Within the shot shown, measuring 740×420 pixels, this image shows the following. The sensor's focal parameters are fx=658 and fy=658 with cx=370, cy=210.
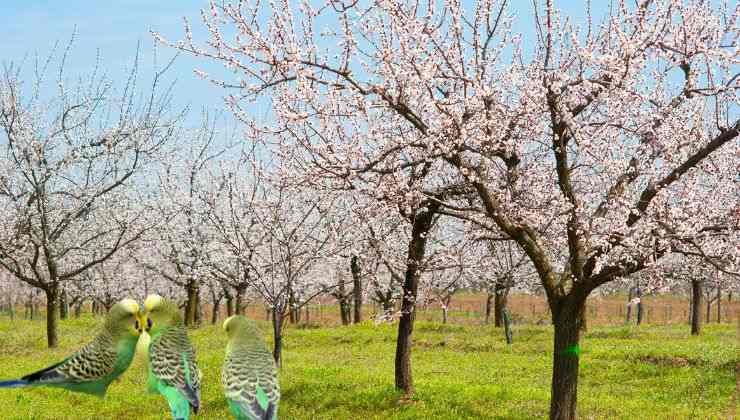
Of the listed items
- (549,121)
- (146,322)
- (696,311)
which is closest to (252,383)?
(146,322)

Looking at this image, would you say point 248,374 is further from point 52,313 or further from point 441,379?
point 52,313

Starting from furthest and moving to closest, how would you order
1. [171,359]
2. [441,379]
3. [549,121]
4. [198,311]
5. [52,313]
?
[198,311] → [52,313] → [441,379] → [549,121] → [171,359]

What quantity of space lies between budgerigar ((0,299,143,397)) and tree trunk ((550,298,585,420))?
9.49 m

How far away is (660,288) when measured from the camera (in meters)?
10.9

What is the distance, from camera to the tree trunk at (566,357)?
10609mm

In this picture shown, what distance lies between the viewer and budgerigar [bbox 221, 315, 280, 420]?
1750 mm

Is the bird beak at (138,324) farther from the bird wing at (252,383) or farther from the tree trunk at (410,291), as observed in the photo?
the tree trunk at (410,291)

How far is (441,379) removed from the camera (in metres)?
18.0

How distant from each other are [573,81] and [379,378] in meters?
9.01

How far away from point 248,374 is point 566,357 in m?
9.88

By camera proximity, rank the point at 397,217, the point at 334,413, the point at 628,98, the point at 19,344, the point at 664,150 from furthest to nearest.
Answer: the point at 19,344 < the point at 397,217 < the point at 334,413 < the point at 664,150 < the point at 628,98

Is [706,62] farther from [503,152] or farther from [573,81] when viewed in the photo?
[503,152]

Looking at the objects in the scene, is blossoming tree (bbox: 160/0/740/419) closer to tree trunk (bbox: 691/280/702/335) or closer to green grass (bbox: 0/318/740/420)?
green grass (bbox: 0/318/740/420)

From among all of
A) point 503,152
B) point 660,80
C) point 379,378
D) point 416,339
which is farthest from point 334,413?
point 416,339
